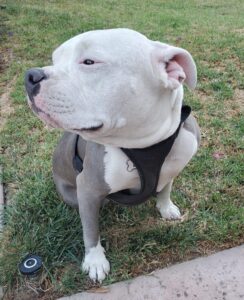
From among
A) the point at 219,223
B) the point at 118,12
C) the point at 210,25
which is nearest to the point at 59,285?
the point at 219,223

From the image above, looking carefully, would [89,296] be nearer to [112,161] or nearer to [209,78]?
[112,161]

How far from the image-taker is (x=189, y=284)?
2.35m

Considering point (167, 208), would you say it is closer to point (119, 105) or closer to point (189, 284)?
point (189, 284)

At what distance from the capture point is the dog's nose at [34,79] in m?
1.79

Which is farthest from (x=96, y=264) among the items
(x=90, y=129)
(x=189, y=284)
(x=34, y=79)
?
(x=34, y=79)

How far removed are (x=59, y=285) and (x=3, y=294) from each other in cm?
32

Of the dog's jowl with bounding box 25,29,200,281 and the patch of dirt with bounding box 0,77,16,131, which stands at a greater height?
the dog's jowl with bounding box 25,29,200,281

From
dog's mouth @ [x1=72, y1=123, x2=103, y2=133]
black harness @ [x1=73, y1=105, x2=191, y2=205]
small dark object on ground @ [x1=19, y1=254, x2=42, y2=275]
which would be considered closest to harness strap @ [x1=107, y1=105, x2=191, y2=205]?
black harness @ [x1=73, y1=105, x2=191, y2=205]

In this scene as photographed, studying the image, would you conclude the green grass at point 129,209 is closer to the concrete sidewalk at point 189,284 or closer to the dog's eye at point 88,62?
the concrete sidewalk at point 189,284

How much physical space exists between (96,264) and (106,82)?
1142 millimetres

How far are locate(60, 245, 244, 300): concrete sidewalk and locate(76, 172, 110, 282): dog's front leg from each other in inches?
4.8

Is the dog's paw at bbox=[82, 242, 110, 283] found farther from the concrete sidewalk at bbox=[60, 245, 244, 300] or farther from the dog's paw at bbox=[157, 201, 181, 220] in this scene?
the dog's paw at bbox=[157, 201, 181, 220]

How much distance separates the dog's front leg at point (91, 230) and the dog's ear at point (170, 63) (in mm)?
736

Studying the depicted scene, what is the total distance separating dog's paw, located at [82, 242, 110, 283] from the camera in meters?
2.44
